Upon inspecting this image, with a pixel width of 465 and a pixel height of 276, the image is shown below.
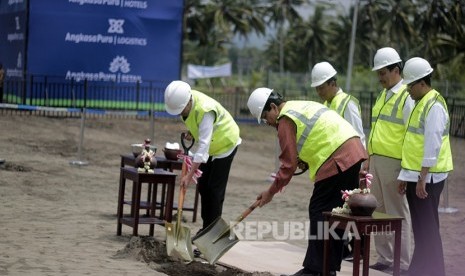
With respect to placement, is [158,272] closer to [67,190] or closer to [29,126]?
[67,190]

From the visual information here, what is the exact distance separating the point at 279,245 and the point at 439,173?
2.65 m

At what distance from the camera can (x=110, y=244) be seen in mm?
10062

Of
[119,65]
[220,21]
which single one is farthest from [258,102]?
[220,21]

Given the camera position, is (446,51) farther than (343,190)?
Yes

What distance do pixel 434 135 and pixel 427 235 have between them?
0.90 m

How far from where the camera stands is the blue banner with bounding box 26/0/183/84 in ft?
84.8

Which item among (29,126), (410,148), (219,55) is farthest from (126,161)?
(219,55)

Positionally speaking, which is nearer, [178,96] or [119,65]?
[178,96]

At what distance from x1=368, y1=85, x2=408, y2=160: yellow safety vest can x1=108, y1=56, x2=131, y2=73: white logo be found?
58.8 feet

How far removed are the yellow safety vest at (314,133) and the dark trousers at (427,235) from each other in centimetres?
105

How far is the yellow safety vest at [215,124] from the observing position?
958cm

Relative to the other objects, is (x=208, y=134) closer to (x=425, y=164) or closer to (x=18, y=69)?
(x=425, y=164)

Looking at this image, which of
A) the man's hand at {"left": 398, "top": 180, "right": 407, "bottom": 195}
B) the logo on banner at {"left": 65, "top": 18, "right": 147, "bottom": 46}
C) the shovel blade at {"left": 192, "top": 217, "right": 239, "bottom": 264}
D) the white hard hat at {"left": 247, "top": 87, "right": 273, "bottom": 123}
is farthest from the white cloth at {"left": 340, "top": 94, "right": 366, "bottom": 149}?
the logo on banner at {"left": 65, "top": 18, "right": 147, "bottom": 46}

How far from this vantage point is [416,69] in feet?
27.9
